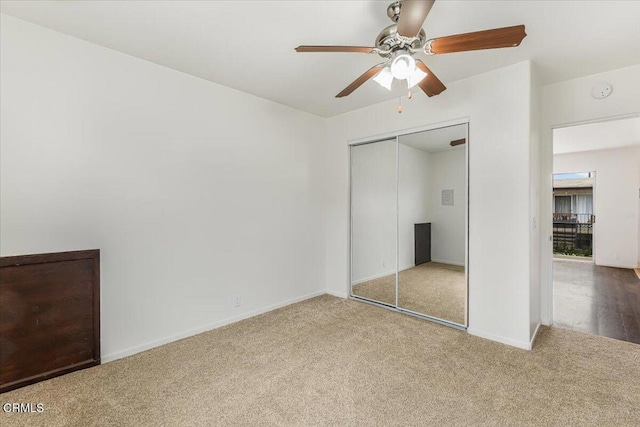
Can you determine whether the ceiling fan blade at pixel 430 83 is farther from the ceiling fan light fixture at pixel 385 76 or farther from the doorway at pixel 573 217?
the doorway at pixel 573 217

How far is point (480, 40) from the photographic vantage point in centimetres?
165

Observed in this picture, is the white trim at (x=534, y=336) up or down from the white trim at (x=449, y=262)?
down

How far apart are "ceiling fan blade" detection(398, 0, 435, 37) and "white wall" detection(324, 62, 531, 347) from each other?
5.37 feet

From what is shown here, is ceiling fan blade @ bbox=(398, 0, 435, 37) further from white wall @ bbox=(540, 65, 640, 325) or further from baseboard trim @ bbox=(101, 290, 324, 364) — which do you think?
baseboard trim @ bbox=(101, 290, 324, 364)

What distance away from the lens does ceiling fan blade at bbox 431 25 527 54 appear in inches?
61.1

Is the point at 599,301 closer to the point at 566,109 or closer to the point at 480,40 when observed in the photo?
the point at 566,109

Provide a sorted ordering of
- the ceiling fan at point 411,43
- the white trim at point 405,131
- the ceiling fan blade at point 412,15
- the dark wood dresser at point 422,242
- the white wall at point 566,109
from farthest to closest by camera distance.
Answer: the dark wood dresser at point 422,242 → the white trim at point 405,131 → the white wall at point 566,109 → the ceiling fan at point 411,43 → the ceiling fan blade at point 412,15

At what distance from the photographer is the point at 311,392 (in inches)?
79.0

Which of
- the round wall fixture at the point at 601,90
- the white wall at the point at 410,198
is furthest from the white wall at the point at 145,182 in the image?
the round wall fixture at the point at 601,90

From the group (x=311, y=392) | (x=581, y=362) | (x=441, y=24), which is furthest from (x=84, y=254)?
(x=581, y=362)

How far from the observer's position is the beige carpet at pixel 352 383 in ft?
5.80

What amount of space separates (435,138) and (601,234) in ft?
18.6

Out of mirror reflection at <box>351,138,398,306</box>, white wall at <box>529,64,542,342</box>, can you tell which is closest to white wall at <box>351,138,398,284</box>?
mirror reflection at <box>351,138,398,306</box>

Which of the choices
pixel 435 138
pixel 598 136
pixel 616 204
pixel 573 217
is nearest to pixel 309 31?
pixel 435 138
